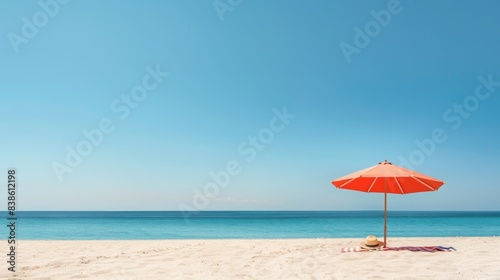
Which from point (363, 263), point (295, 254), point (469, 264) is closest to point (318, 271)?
point (363, 263)

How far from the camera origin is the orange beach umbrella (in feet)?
24.3

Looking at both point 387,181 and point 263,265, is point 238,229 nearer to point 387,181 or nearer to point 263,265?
point 387,181

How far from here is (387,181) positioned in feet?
27.3

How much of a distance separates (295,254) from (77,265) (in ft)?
13.3

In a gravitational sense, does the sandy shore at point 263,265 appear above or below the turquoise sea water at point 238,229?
above

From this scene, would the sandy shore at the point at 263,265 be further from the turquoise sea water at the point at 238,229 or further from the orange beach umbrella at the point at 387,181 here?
the turquoise sea water at the point at 238,229

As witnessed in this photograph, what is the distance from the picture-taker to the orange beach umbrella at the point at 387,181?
292 inches

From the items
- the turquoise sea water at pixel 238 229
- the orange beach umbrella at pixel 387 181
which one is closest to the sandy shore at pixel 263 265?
the orange beach umbrella at pixel 387 181

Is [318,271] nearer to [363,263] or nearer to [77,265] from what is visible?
[363,263]

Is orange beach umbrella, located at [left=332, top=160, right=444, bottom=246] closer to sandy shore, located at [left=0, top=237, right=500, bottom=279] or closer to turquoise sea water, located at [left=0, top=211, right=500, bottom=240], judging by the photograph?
sandy shore, located at [left=0, top=237, right=500, bottom=279]

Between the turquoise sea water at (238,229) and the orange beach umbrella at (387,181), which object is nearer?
the orange beach umbrella at (387,181)

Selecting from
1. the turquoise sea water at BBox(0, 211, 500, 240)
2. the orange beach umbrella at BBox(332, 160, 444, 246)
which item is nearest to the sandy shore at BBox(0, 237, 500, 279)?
the orange beach umbrella at BBox(332, 160, 444, 246)

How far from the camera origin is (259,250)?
8.22 meters

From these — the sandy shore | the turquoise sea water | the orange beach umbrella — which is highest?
the orange beach umbrella
